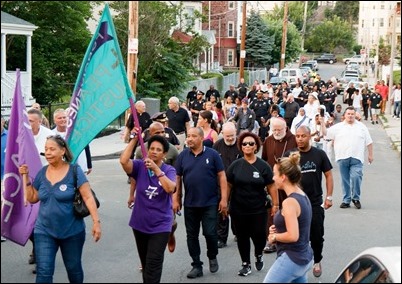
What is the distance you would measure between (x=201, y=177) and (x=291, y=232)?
233 cm

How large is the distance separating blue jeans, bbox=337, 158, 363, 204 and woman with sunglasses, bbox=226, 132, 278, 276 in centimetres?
464

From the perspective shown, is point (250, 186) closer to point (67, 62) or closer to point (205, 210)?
point (205, 210)

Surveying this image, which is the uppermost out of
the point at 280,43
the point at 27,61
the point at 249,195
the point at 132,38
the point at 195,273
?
the point at 280,43

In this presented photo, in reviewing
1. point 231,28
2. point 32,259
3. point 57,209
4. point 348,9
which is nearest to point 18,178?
point 57,209

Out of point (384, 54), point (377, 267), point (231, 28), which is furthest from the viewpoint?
point (384, 54)

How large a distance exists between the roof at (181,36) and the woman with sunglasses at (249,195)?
75.7 feet

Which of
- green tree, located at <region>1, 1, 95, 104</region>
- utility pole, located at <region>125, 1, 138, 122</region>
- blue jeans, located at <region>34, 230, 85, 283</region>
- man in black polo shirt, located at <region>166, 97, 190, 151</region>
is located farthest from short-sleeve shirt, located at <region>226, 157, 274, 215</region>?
green tree, located at <region>1, 1, 95, 104</region>

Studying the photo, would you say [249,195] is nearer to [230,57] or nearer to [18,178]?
[18,178]

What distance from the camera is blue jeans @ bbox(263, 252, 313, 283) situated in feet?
17.8

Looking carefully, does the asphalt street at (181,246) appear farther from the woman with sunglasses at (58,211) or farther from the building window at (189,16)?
the building window at (189,16)

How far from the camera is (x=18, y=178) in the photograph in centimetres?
635

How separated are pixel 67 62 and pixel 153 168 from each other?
24.5 metres

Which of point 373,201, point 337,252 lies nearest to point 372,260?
point 337,252

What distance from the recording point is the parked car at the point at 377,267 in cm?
370
